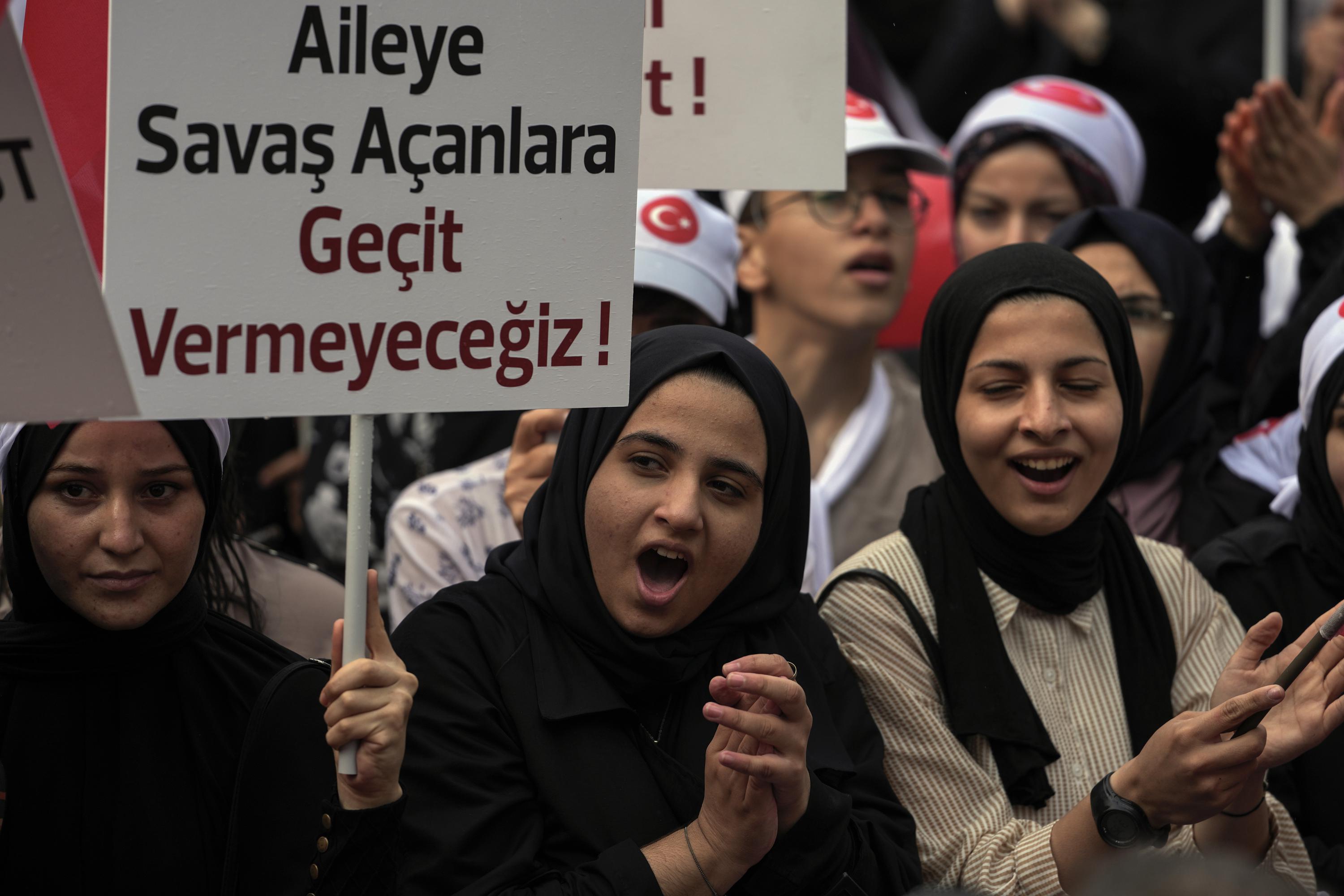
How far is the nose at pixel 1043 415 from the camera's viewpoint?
3.17 meters

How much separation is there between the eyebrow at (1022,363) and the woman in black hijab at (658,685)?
0.46 m

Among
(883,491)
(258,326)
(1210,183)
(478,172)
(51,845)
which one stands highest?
(1210,183)

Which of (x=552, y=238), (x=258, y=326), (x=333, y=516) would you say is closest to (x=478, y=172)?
(x=552, y=238)

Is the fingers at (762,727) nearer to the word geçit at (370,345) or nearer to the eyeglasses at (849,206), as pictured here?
the word geçit at (370,345)

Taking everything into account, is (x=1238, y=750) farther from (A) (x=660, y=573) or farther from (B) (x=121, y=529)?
(B) (x=121, y=529)

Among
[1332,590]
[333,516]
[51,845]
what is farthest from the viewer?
[333,516]

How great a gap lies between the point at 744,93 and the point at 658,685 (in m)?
1.39

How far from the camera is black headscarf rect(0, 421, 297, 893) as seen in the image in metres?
2.66

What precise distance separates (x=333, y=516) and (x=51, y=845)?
2.54 m

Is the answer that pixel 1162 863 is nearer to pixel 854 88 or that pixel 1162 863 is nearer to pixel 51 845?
pixel 51 845

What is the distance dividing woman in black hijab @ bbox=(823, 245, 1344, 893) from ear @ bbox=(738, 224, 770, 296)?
4.94ft

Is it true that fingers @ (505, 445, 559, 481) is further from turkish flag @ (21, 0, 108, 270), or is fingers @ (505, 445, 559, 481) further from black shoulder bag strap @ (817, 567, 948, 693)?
turkish flag @ (21, 0, 108, 270)

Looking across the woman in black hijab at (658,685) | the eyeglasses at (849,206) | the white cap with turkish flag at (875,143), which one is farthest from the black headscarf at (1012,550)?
the white cap with turkish flag at (875,143)

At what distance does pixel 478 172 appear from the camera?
2.55m
